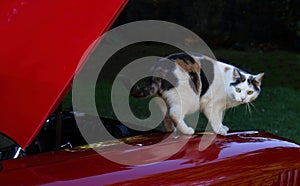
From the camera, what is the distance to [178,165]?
77.6 inches

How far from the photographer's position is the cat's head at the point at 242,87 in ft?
8.14

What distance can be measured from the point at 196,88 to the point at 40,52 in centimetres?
76

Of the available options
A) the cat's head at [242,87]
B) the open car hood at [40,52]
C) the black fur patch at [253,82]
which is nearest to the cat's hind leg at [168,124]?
the cat's head at [242,87]

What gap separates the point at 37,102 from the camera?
1942 millimetres

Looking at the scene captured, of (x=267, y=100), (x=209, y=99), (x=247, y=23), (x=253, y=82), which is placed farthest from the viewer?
(x=247, y=23)

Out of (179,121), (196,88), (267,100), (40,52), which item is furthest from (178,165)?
(267,100)

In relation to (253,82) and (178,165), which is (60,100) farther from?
(253,82)

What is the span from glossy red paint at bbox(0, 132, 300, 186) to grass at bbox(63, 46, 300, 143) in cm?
59

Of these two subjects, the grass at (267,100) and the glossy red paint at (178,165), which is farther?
the grass at (267,100)

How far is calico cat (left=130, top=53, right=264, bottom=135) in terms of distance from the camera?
2330 mm

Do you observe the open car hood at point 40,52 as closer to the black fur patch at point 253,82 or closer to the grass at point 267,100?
the grass at point 267,100

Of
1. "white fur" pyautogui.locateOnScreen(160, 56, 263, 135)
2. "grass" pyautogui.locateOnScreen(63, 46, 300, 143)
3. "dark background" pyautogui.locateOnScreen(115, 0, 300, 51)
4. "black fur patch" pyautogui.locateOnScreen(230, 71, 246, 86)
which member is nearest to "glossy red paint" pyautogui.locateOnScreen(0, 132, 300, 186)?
"white fur" pyautogui.locateOnScreen(160, 56, 263, 135)

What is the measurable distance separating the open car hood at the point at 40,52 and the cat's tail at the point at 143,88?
0.43 meters

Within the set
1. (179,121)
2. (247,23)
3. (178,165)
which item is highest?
(247,23)
